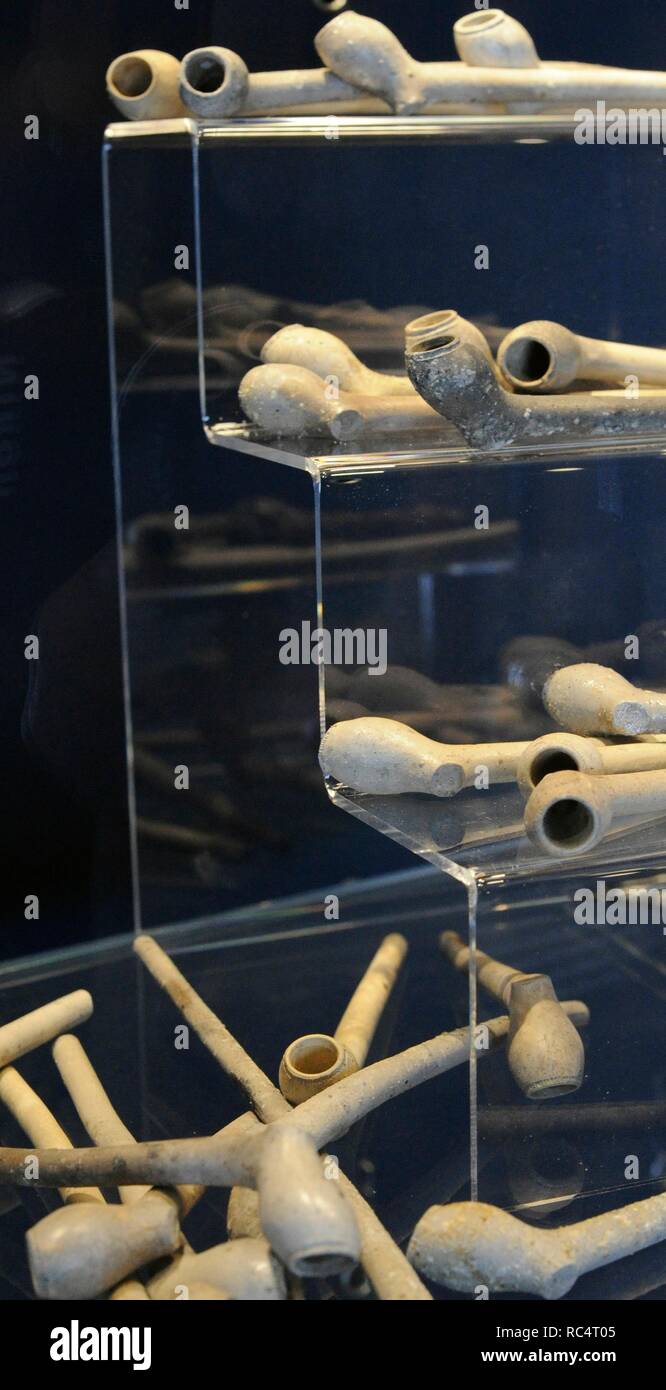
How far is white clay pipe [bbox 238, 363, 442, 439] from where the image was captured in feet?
5.64

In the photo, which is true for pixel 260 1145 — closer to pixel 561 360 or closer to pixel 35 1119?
pixel 35 1119

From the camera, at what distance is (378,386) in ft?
5.93

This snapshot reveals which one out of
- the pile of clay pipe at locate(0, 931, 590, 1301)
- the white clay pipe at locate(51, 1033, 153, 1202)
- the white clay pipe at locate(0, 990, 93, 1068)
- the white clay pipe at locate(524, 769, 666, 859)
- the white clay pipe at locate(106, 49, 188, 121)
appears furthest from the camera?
the white clay pipe at locate(106, 49, 188, 121)

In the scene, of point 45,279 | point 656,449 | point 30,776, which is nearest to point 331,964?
point 30,776

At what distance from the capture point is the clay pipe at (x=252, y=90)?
182cm

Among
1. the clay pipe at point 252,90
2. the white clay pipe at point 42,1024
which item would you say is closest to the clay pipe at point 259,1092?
the white clay pipe at point 42,1024

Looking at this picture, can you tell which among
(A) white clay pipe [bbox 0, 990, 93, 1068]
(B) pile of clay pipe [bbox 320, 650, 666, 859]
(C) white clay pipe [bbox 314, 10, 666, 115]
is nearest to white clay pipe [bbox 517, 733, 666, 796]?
(B) pile of clay pipe [bbox 320, 650, 666, 859]

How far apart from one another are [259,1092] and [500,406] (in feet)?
2.37

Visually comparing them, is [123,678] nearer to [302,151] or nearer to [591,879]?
[302,151]

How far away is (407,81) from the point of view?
183cm

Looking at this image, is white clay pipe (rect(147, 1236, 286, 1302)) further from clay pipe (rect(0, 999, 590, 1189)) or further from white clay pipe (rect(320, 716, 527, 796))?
white clay pipe (rect(320, 716, 527, 796))

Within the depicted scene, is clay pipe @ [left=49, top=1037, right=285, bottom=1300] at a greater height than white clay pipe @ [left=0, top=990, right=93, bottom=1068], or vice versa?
white clay pipe @ [left=0, top=990, right=93, bottom=1068]

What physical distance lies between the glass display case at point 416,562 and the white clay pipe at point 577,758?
0.02 metres

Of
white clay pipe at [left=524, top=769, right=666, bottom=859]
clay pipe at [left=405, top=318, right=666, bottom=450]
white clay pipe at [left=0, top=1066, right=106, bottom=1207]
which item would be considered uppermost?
clay pipe at [left=405, top=318, right=666, bottom=450]
